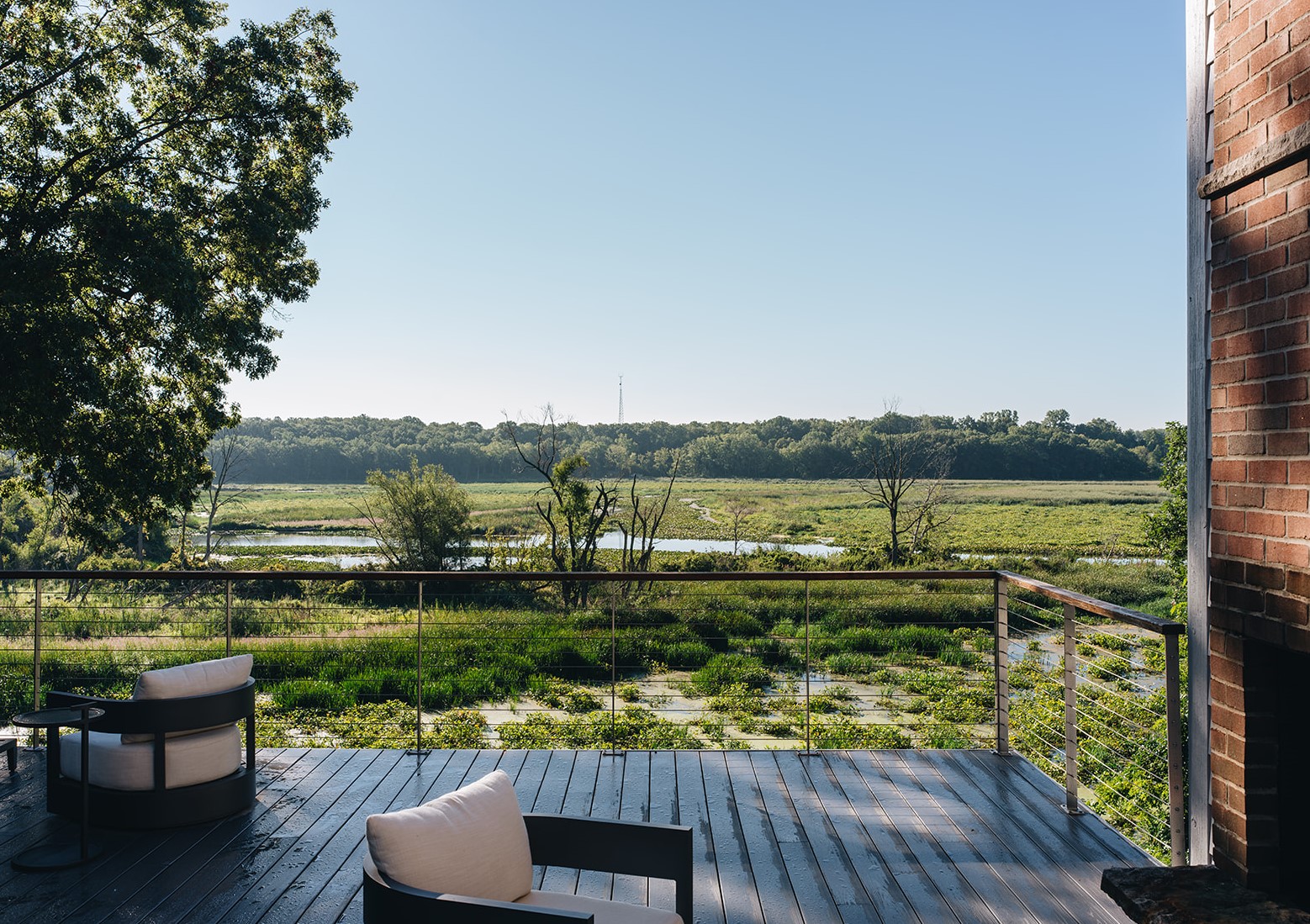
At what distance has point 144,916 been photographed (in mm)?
2834

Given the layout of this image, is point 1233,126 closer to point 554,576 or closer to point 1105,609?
point 1105,609

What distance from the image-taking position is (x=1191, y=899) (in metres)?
2.10

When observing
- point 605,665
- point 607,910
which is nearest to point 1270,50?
point 607,910

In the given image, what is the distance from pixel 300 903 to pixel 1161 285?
96.3 feet

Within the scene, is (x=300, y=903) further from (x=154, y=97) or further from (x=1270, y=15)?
(x=154, y=97)

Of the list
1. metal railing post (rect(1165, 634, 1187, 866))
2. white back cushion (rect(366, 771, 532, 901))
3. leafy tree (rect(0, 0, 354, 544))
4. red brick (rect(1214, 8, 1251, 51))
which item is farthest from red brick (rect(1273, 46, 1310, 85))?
leafy tree (rect(0, 0, 354, 544))

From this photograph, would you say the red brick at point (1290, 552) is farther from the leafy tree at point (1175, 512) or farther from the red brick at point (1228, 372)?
the leafy tree at point (1175, 512)

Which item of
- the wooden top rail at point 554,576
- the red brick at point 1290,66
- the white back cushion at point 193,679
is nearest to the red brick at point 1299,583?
the red brick at point 1290,66

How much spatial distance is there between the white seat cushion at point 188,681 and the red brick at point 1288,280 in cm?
377

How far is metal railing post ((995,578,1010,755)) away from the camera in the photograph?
14.5 ft

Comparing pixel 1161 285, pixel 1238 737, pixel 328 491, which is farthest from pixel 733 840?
pixel 1161 285

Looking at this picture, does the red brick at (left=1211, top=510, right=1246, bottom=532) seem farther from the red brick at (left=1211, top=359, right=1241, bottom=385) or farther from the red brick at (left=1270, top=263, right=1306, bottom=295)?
the red brick at (left=1270, top=263, right=1306, bottom=295)

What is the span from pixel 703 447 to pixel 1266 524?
Answer: 69.9ft

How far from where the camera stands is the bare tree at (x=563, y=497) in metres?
19.3
